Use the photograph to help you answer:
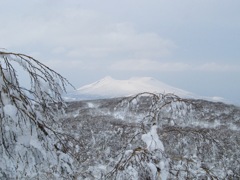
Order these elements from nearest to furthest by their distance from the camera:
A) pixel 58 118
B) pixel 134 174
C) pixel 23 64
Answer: pixel 23 64 < pixel 58 118 < pixel 134 174

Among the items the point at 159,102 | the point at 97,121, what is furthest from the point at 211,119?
the point at 159,102

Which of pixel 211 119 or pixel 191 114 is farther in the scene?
pixel 211 119

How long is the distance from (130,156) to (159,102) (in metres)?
1.34

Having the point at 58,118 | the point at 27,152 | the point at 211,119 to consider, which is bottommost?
the point at 211,119

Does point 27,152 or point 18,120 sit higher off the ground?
point 18,120

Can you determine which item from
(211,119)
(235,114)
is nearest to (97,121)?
(211,119)

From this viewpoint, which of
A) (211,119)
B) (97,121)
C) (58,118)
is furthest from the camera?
(211,119)

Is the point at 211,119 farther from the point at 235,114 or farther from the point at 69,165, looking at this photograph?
the point at 69,165

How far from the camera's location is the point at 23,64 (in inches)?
142

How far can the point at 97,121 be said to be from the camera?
180 ft

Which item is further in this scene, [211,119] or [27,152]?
[211,119]

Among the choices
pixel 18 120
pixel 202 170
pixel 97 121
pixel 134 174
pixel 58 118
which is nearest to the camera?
pixel 18 120

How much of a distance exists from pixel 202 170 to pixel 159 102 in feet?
4.48

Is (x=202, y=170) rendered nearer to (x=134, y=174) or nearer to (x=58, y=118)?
(x=134, y=174)
